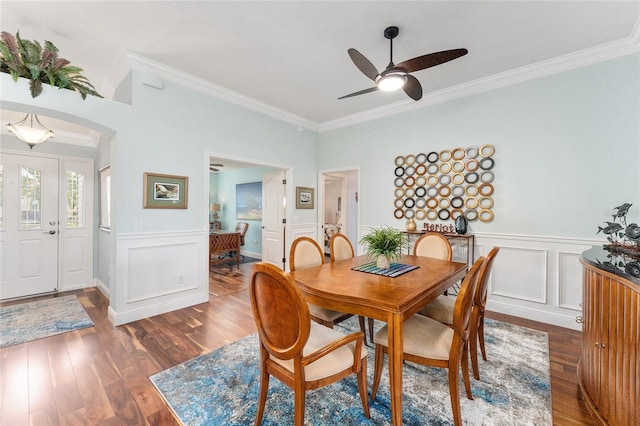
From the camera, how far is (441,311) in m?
2.10

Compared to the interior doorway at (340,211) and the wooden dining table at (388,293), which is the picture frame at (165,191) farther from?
the interior doorway at (340,211)

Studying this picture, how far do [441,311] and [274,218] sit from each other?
12.1ft

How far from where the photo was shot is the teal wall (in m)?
2.67

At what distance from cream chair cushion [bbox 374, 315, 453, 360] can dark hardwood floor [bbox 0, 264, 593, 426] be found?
2.12ft

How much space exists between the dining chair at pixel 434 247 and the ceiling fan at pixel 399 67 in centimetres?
153

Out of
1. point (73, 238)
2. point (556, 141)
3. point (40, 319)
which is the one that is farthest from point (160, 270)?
point (556, 141)

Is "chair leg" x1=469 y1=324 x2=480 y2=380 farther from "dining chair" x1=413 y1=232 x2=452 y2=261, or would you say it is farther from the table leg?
"dining chair" x1=413 y1=232 x2=452 y2=261

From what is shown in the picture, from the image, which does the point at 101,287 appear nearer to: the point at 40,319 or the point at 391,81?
the point at 40,319

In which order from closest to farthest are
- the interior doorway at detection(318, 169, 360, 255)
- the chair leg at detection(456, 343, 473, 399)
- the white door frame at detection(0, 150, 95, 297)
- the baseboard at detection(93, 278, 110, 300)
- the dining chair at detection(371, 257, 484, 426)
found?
the dining chair at detection(371, 257, 484, 426)
the chair leg at detection(456, 343, 473, 399)
the baseboard at detection(93, 278, 110, 300)
the white door frame at detection(0, 150, 95, 297)
the interior doorway at detection(318, 169, 360, 255)

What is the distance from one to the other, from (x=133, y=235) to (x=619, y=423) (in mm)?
4065

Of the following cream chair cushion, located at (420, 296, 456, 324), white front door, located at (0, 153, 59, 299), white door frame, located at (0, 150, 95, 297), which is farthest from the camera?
white door frame, located at (0, 150, 95, 297)

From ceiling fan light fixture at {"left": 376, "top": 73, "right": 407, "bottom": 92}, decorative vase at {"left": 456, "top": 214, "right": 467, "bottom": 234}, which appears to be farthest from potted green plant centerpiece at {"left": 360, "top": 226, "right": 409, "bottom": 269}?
decorative vase at {"left": 456, "top": 214, "right": 467, "bottom": 234}

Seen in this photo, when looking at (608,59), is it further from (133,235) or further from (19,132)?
(19,132)

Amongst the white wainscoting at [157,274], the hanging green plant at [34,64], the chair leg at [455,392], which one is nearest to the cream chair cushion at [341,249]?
the chair leg at [455,392]
